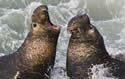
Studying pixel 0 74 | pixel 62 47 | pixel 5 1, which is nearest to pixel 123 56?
pixel 0 74

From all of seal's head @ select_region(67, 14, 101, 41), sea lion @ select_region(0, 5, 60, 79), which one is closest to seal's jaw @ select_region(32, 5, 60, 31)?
sea lion @ select_region(0, 5, 60, 79)

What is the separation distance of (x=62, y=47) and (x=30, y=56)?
3.97m

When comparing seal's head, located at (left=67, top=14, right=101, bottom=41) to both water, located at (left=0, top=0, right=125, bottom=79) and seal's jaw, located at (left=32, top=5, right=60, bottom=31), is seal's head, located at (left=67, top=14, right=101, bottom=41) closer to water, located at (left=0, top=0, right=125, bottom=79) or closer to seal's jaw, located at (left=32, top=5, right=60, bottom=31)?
seal's jaw, located at (left=32, top=5, right=60, bottom=31)

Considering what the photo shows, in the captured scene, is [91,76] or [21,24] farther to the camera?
[21,24]

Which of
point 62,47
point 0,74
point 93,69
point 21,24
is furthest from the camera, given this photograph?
point 21,24

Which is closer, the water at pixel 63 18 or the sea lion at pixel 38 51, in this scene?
the sea lion at pixel 38 51

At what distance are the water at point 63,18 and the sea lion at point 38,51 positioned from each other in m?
2.89

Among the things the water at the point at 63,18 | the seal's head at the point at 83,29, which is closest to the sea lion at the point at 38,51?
the seal's head at the point at 83,29

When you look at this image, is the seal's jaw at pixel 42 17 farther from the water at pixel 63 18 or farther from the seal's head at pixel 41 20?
the water at pixel 63 18

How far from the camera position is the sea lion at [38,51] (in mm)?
6578

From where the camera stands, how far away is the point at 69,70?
6.52m

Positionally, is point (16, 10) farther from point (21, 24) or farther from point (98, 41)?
point (98, 41)

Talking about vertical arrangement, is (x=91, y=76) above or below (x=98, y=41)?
below

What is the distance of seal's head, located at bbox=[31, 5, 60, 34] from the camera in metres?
6.50
